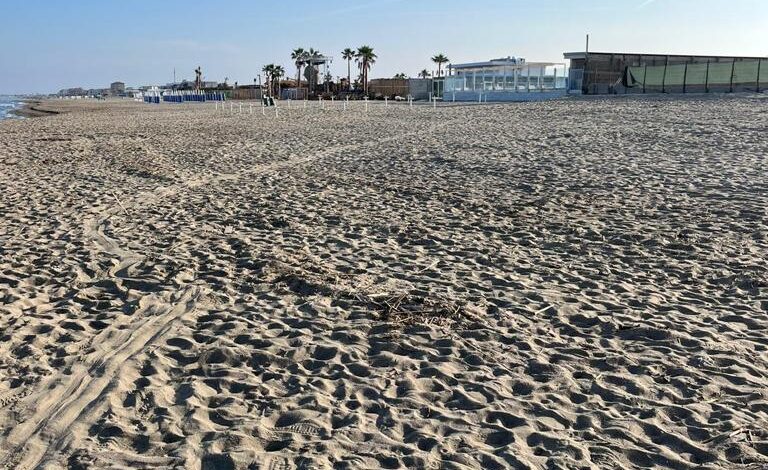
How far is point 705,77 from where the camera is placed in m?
46.2

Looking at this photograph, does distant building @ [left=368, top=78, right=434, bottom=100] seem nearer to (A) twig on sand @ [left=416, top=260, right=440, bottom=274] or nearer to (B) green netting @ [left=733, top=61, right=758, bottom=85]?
(B) green netting @ [left=733, top=61, right=758, bottom=85]

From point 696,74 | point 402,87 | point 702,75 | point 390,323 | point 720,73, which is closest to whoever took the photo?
point 390,323

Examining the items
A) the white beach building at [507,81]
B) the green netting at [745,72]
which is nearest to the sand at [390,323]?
the green netting at [745,72]

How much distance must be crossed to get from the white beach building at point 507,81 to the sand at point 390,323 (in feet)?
158

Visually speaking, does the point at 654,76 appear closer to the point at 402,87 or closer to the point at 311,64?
the point at 402,87

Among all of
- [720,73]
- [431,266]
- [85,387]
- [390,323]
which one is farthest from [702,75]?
[85,387]

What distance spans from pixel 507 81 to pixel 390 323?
5935 centimetres

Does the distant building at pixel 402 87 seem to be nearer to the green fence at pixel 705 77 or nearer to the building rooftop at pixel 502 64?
the building rooftop at pixel 502 64

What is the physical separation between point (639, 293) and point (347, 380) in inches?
139

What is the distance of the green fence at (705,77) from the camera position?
43844mm

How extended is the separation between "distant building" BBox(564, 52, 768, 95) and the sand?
36432 mm

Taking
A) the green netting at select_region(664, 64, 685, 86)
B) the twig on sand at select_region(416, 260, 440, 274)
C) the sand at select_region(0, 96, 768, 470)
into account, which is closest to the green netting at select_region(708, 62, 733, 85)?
the green netting at select_region(664, 64, 685, 86)

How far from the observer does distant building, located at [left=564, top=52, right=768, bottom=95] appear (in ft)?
146

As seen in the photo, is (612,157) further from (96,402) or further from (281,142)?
(96,402)
